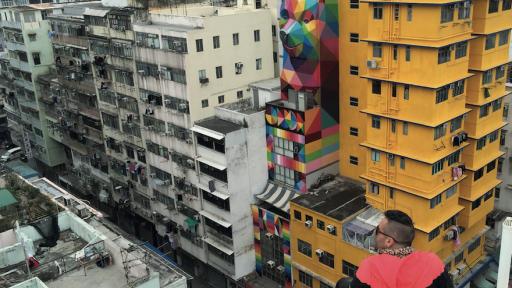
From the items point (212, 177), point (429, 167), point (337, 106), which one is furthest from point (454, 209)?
point (212, 177)

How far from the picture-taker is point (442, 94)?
111ft

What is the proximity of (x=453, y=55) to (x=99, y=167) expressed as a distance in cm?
4547

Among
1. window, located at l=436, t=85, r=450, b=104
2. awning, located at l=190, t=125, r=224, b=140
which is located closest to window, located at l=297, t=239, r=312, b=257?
awning, located at l=190, t=125, r=224, b=140

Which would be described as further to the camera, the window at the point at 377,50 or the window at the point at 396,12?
the window at the point at 377,50

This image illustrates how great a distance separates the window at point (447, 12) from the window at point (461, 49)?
7.29 ft

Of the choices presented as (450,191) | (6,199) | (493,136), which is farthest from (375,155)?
(6,199)

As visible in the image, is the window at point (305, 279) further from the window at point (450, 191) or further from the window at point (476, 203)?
the window at point (476, 203)

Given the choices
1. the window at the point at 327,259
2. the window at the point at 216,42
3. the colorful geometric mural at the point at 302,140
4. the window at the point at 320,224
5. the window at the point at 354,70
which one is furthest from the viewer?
the window at the point at 216,42

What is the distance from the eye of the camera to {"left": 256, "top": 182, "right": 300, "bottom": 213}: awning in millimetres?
43000

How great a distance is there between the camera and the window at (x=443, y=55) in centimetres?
3272

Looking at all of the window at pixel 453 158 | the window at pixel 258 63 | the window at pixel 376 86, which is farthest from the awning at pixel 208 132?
the window at pixel 453 158

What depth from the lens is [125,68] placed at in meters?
52.2

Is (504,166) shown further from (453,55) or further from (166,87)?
(166,87)

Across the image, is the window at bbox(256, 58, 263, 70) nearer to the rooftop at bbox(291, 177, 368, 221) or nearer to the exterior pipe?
the rooftop at bbox(291, 177, 368, 221)
